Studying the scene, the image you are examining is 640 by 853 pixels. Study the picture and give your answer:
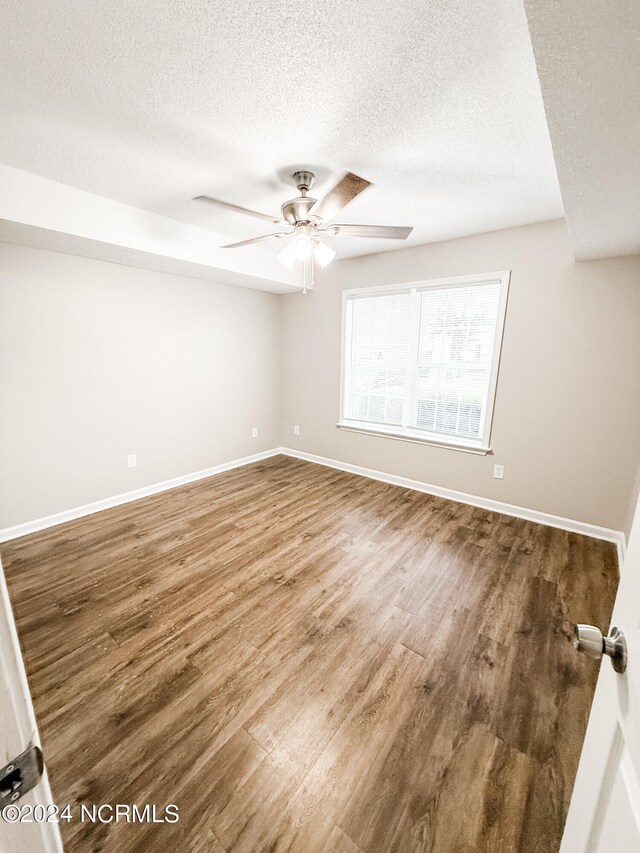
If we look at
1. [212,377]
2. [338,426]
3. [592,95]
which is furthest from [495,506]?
[212,377]

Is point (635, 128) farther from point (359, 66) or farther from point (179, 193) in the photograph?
point (179, 193)

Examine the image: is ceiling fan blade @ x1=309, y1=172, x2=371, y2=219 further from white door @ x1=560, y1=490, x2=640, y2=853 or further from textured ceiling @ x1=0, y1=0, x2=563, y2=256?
white door @ x1=560, y1=490, x2=640, y2=853

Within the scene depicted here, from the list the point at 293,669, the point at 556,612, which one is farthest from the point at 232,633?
the point at 556,612

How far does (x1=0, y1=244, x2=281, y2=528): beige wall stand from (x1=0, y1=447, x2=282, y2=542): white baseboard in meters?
0.06

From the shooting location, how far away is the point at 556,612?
197 cm

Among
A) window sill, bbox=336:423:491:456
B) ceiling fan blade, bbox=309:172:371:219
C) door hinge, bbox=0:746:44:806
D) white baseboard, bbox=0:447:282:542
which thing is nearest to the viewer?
door hinge, bbox=0:746:44:806

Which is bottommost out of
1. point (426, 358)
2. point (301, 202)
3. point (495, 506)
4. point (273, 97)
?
point (495, 506)

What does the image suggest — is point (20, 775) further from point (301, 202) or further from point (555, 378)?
point (555, 378)

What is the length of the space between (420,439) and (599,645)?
300 cm

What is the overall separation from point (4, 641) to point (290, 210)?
234 cm

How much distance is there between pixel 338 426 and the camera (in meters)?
4.22

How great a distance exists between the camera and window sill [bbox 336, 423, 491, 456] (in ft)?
10.6

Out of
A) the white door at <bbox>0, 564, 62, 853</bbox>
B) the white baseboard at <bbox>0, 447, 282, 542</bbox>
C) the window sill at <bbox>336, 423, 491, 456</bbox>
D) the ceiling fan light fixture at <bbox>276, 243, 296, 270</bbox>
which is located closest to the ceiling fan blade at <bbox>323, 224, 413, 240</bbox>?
the ceiling fan light fixture at <bbox>276, 243, 296, 270</bbox>

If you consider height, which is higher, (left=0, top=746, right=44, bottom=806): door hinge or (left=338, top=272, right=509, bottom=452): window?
(left=338, top=272, right=509, bottom=452): window
